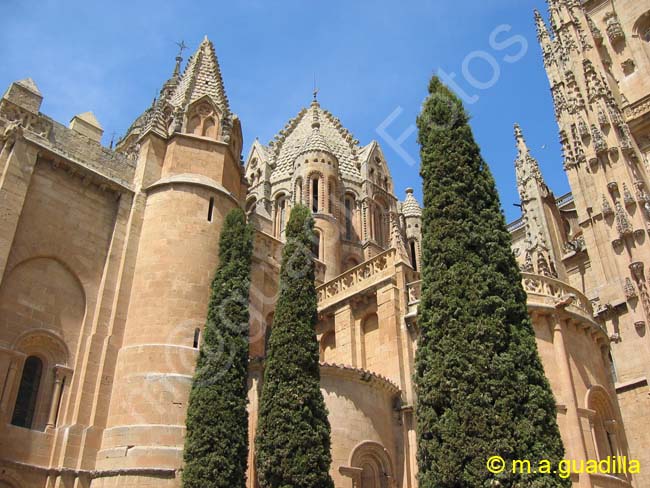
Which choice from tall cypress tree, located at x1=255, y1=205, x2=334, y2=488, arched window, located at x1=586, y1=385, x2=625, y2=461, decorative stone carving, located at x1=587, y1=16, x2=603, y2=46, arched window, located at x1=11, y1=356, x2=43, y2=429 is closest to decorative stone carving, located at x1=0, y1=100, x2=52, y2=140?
arched window, located at x1=11, y1=356, x2=43, y2=429

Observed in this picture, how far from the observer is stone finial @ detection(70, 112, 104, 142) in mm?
20797

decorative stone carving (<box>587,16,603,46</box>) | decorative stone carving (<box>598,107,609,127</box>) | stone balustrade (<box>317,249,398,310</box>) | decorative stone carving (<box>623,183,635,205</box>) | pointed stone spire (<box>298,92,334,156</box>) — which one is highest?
decorative stone carving (<box>587,16,603,46</box>)

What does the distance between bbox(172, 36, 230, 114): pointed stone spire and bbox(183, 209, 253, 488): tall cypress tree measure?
5.87 meters

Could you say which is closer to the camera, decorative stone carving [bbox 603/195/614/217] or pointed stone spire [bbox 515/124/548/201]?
decorative stone carving [bbox 603/195/614/217]

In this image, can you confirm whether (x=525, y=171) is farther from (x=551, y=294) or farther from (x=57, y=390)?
(x=57, y=390)

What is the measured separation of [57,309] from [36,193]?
3.33 meters

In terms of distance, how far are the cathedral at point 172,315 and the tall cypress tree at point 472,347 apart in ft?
16.3

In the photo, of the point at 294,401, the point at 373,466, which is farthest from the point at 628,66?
the point at 294,401

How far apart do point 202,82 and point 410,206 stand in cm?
2435

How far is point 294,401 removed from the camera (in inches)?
567

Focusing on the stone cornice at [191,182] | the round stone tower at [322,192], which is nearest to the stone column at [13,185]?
the stone cornice at [191,182]


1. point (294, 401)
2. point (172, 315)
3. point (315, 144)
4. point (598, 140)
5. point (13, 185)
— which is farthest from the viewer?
point (315, 144)

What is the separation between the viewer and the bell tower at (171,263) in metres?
15.7

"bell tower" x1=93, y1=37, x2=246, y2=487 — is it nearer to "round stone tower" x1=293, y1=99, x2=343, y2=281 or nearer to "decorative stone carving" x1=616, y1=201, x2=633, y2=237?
"round stone tower" x1=293, y1=99, x2=343, y2=281
